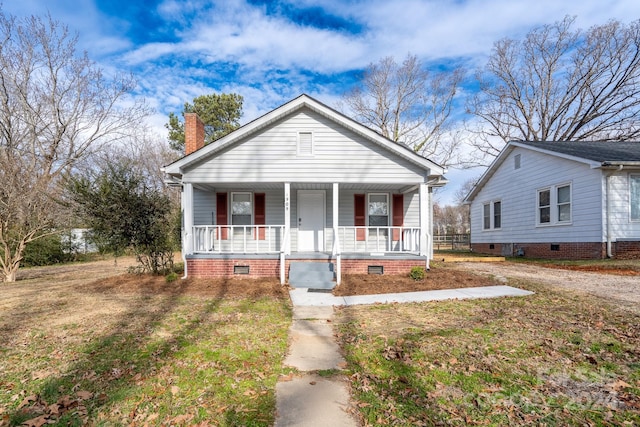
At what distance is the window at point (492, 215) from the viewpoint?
18359mm

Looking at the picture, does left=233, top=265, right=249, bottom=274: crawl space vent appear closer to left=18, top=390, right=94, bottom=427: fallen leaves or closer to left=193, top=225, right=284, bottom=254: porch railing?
left=193, top=225, right=284, bottom=254: porch railing

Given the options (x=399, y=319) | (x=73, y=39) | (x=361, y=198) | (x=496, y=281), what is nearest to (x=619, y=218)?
(x=496, y=281)

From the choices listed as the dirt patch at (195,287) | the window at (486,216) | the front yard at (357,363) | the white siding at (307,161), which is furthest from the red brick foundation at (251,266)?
the window at (486,216)

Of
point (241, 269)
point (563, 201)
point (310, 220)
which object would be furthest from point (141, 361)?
point (563, 201)

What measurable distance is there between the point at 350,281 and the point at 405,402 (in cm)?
608

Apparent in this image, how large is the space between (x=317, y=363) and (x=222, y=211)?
896 centimetres

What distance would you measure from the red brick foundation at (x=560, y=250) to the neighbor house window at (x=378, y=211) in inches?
289

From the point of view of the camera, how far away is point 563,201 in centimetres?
1381

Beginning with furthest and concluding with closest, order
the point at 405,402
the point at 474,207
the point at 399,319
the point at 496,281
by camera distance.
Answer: the point at 474,207 < the point at 496,281 < the point at 399,319 < the point at 405,402

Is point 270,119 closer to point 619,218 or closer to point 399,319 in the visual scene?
point 399,319

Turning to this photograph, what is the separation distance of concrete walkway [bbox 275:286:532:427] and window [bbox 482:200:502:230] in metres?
12.2

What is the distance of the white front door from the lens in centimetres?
1205

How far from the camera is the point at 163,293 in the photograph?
808 cm

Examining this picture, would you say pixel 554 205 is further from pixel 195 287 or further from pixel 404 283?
pixel 195 287
